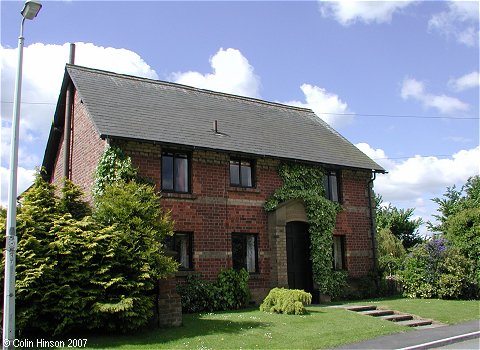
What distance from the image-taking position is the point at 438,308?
55.2 feet

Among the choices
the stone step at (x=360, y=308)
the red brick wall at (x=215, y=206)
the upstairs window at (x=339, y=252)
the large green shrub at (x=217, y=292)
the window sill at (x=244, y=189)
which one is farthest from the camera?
Answer: the upstairs window at (x=339, y=252)

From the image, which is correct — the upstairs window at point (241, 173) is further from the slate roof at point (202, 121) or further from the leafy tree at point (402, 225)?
the leafy tree at point (402, 225)

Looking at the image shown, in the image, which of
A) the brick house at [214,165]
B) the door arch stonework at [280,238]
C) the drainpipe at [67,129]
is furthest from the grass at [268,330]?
the drainpipe at [67,129]

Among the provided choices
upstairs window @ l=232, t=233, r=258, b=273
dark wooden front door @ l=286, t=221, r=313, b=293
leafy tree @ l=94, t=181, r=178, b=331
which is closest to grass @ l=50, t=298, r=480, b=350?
leafy tree @ l=94, t=181, r=178, b=331

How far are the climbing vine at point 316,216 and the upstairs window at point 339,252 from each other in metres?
0.69

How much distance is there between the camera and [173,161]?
1720cm

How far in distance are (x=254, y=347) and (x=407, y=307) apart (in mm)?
8325

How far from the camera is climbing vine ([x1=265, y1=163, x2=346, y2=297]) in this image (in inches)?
747

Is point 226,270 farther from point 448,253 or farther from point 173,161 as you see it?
point 448,253

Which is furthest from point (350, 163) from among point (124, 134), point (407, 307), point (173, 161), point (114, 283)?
point (114, 283)

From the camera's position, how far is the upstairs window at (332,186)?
68.7ft

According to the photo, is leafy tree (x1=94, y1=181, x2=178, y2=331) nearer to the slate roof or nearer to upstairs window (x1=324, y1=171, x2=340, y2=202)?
the slate roof

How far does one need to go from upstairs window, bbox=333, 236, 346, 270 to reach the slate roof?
10.3 ft

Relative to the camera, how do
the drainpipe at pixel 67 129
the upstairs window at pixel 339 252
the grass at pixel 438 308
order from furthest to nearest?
the upstairs window at pixel 339 252, the drainpipe at pixel 67 129, the grass at pixel 438 308
